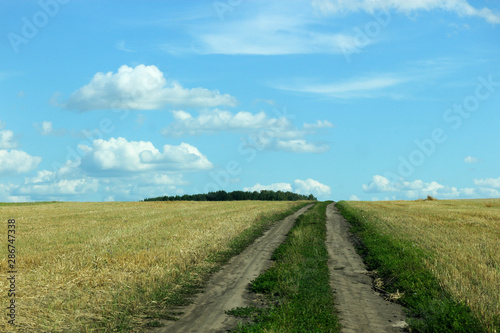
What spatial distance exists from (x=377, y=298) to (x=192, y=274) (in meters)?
6.69

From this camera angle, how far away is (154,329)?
985cm

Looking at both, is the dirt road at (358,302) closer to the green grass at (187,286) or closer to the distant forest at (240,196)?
the green grass at (187,286)

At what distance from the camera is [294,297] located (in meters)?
11.8

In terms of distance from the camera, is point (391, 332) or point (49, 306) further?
point (49, 306)

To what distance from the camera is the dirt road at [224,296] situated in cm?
995

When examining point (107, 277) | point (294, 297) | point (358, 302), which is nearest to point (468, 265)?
point (358, 302)

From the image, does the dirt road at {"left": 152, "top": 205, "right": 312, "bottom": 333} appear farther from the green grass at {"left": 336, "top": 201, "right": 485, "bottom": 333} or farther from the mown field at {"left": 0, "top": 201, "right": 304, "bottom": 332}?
the green grass at {"left": 336, "top": 201, "right": 485, "bottom": 333}

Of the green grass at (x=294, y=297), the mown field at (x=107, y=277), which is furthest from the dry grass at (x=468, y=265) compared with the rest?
the mown field at (x=107, y=277)

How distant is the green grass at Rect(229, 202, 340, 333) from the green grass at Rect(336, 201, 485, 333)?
2.22m

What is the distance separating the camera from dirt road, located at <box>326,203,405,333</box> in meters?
10.2

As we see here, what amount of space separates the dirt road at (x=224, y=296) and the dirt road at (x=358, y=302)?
2903mm

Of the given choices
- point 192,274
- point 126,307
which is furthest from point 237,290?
point 126,307

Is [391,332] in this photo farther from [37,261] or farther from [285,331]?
[37,261]

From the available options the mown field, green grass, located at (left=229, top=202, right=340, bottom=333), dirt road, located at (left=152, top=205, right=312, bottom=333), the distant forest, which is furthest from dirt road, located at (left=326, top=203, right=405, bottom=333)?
the distant forest
